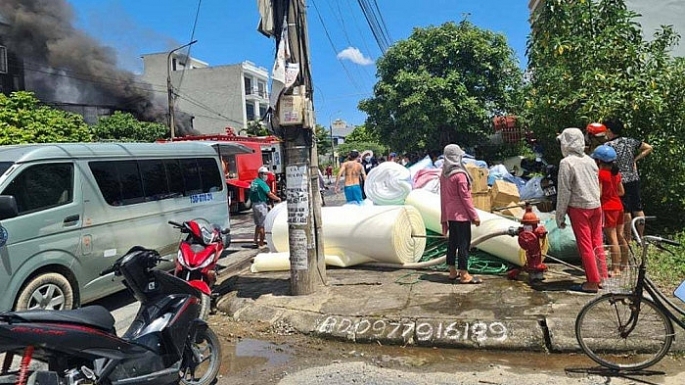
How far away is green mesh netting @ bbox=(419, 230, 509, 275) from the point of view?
6809 mm

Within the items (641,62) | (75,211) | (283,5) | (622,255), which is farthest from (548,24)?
(75,211)

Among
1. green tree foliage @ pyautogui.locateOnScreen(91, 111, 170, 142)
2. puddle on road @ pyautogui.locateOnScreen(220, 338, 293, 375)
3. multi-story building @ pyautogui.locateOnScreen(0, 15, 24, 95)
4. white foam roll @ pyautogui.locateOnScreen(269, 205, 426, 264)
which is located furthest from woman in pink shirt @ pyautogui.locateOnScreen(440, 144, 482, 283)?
multi-story building @ pyautogui.locateOnScreen(0, 15, 24, 95)

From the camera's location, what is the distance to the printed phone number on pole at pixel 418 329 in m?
4.76

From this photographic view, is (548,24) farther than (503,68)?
No

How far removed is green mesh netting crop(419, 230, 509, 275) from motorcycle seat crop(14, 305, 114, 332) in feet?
15.1

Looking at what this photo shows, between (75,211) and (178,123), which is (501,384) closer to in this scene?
(75,211)

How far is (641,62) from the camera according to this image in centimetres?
820

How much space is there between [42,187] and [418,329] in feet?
13.5

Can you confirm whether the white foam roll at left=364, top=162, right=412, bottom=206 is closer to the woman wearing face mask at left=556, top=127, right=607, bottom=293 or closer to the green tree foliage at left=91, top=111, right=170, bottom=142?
the woman wearing face mask at left=556, top=127, right=607, bottom=293

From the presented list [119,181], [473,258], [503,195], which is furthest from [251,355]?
[503,195]

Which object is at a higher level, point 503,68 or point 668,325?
point 503,68

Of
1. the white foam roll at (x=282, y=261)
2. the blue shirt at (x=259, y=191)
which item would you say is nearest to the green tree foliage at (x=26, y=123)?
the blue shirt at (x=259, y=191)

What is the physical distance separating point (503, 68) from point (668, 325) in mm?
18071

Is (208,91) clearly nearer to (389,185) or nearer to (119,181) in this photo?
(389,185)
